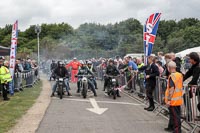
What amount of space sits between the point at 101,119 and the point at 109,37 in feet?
223

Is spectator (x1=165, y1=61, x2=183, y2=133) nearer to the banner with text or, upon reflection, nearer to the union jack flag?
the union jack flag

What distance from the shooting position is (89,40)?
244ft

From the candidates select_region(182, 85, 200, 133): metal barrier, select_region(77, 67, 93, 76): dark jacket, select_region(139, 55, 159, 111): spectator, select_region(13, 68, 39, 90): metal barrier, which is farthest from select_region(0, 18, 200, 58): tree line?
select_region(182, 85, 200, 133): metal barrier

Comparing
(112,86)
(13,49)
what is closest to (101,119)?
(112,86)

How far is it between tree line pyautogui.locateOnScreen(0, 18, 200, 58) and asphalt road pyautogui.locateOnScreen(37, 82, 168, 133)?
38.9 metres

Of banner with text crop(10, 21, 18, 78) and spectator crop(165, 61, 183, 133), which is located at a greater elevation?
banner with text crop(10, 21, 18, 78)

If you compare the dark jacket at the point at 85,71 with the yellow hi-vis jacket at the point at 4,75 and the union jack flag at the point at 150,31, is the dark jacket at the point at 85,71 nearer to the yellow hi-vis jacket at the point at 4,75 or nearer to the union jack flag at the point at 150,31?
the yellow hi-vis jacket at the point at 4,75

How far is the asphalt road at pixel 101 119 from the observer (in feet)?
29.0

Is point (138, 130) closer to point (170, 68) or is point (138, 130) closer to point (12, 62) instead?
point (170, 68)

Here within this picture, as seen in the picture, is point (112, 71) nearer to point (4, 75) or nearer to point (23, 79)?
point (4, 75)

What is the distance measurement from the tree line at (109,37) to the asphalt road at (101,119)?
1530 inches

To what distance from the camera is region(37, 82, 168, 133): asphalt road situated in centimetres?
885

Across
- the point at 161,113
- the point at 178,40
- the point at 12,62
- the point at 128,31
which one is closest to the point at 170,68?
the point at 161,113

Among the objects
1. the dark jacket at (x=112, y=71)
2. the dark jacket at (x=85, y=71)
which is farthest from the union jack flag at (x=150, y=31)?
the dark jacket at (x=85, y=71)
